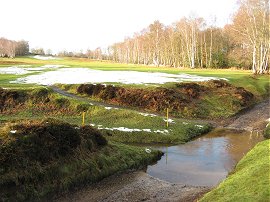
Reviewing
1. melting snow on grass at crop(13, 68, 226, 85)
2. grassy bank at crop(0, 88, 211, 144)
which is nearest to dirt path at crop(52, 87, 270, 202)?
grassy bank at crop(0, 88, 211, 144)

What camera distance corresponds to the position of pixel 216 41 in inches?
4360

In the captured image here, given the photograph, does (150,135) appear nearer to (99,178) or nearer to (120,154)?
(120,154)

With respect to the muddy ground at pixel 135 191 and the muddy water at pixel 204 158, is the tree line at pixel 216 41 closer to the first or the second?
the muddy water at pixel 204 158

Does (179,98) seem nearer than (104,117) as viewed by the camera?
No

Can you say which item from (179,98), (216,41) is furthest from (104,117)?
(216,41)

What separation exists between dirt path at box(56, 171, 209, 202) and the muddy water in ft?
5.44

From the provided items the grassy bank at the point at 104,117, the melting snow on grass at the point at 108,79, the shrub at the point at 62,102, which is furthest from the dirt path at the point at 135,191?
the melting snow on grass at the point at 108,79

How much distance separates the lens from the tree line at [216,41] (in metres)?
72.4

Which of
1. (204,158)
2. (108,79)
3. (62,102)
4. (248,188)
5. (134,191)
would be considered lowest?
(204,158)

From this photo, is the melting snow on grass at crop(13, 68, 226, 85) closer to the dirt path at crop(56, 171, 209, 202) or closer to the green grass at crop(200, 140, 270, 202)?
the dirt path at crop(56, 171, 209, 202)

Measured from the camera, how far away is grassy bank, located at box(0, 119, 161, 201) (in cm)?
1609

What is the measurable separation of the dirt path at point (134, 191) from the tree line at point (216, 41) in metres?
58.0

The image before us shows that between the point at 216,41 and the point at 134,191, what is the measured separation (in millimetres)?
99054

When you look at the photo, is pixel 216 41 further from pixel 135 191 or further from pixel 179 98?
pixel 135 191
